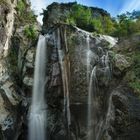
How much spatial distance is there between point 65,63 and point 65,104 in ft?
8.11

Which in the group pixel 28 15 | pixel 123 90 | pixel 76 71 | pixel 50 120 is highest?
pixel 28 15

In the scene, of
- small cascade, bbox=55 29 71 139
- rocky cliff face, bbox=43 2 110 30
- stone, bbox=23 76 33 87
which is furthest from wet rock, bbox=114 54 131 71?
rocky cliff face, bbox=43 2 110 30

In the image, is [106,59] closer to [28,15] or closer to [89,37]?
[89,37]

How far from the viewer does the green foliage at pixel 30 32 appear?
2228 centimetres

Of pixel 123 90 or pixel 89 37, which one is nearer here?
pixel 123 90

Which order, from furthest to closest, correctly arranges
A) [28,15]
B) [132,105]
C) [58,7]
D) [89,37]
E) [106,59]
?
[58,7] → [28,15] → [89,37] → [106,59] → [132,105]

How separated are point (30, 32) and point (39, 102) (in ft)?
20.2

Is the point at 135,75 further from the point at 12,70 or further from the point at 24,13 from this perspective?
the point at 24,13

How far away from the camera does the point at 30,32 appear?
2250cm

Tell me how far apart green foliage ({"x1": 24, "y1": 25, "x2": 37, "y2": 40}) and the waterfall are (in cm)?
255

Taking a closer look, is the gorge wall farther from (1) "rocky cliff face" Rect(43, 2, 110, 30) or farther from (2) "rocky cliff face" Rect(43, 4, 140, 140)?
(1) "rocky cliff face" Rect(43, 2, 110, 30)

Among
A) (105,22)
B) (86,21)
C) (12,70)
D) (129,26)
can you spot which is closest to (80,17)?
(86,21)

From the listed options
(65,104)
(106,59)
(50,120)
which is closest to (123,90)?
(106,59)

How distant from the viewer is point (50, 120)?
18156 mm
